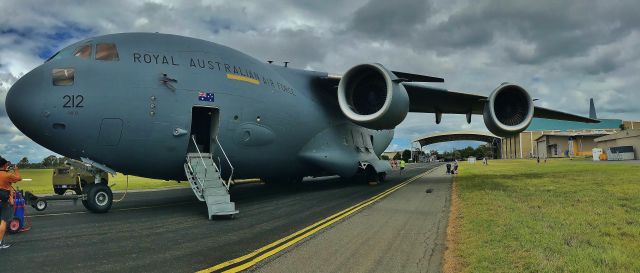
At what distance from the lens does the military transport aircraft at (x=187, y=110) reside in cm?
1044

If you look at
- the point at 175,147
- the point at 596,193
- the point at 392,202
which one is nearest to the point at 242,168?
the point at 175,147

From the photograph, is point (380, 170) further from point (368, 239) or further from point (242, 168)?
point (368, 239)

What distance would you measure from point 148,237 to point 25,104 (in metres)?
5.17

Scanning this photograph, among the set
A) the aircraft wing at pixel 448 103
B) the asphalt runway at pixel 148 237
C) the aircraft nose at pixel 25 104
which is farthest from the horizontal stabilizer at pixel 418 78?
the aircraft nose at pixel 25 104

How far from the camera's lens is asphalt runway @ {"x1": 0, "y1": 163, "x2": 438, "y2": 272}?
5930 mm

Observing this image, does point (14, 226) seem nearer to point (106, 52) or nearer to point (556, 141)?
point (106, 52)

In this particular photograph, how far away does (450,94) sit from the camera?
2005 cm

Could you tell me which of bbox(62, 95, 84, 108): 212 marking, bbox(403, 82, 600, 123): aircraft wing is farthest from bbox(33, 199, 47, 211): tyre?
bbox(403, 82, 600, 123): aircraft wing

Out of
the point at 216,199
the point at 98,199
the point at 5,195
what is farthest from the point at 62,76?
the point at 216,199

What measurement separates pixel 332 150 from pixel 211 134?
6.64m

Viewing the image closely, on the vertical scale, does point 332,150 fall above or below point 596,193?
above

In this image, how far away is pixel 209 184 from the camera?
11.5 metres

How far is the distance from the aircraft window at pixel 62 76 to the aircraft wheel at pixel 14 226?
139 inches

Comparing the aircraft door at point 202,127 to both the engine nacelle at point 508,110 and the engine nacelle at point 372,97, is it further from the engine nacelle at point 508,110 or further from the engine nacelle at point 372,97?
the engine nacelle at point 508,110
